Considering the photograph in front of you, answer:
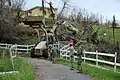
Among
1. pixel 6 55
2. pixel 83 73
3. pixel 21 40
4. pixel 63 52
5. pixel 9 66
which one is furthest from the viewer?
pixel 21 40

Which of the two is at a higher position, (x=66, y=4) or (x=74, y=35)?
(x=66, y=4)

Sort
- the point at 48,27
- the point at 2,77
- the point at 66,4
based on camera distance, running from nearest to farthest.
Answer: the point at 2,77 → the point at 66,4 → the point at 48,27

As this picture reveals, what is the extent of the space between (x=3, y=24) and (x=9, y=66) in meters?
33.6

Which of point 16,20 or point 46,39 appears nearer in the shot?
point 46,39

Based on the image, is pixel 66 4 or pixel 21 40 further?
pixel 21 40

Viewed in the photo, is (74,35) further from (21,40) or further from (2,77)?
(2,77)

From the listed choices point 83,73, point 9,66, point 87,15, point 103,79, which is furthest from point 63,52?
point 87,15

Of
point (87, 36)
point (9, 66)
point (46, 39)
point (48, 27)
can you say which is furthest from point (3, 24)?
point (9, 66)

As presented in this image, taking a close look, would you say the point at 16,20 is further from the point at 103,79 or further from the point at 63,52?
the point at 103,79

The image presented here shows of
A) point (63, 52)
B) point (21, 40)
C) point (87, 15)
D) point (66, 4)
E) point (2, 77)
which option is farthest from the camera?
point (87, 15)

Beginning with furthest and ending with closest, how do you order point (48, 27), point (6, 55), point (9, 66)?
point (48, 27)
point (6, 55)
point (9, 66)

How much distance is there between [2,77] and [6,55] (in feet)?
41.3

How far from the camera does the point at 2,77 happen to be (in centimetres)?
1630

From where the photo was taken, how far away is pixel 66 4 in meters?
53.7
